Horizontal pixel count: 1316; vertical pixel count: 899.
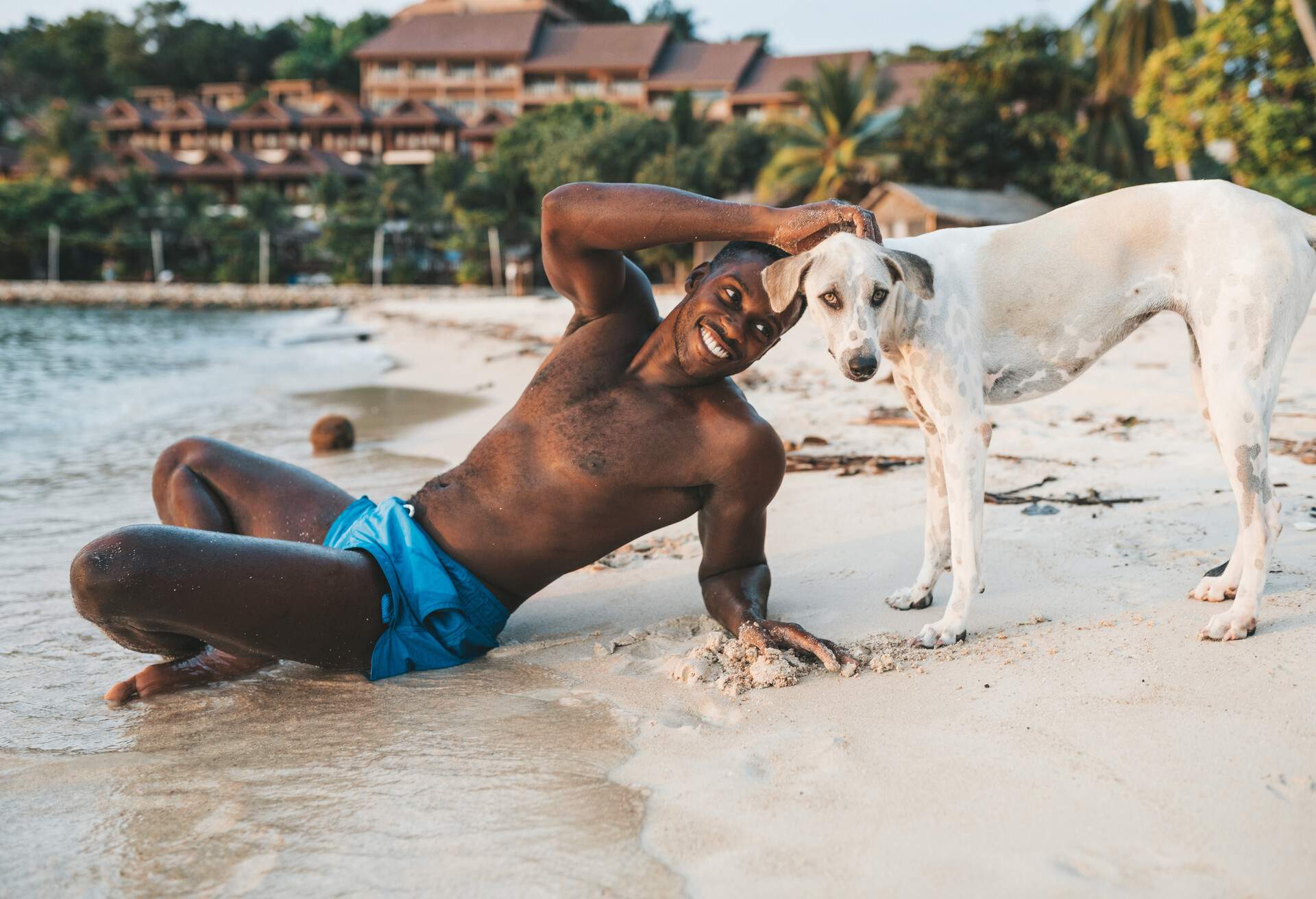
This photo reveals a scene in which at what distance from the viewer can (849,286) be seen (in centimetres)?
296

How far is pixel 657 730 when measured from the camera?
2805mm

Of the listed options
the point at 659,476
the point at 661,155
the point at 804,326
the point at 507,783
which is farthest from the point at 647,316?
the point at 661,155

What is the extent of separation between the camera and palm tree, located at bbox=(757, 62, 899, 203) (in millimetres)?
35281

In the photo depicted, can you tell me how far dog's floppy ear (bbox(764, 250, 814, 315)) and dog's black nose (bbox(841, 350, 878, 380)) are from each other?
275 millimetres

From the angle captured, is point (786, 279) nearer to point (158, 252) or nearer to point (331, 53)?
point (158, 252)

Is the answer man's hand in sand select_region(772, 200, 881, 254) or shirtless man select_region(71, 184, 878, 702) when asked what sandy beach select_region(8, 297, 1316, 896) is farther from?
man's hand in sand select_region(772, 200, 881, 254)

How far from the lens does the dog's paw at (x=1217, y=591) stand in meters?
3.35

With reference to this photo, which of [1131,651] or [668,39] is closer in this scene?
[1131,651]

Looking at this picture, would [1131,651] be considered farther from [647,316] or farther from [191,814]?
[191,814]

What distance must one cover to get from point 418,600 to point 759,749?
1355 millimetres

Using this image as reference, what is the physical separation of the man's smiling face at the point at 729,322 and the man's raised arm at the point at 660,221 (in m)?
0.14

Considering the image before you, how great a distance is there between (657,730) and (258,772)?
112 centimetres

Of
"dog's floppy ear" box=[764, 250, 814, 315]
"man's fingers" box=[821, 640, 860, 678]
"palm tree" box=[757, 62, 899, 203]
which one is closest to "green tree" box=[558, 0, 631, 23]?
"palm tree" box=[757, 62, 899, 203]

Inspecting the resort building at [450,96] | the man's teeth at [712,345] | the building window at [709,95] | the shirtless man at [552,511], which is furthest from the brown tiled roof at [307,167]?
the man's teeth at [712,345]
